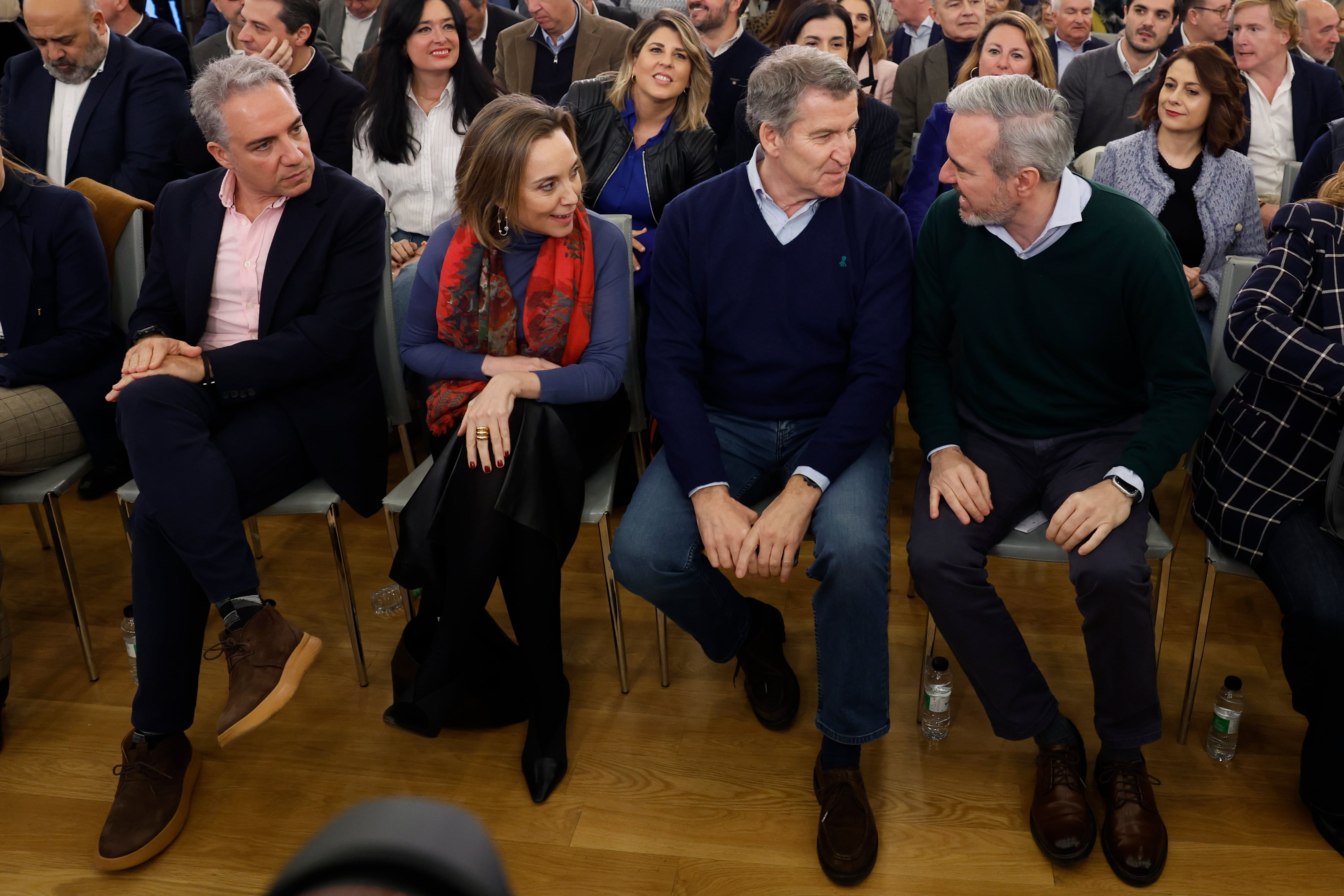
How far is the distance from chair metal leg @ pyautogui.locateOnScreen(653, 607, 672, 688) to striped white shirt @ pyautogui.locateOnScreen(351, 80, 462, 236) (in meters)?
1.44

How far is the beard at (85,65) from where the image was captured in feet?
10.7

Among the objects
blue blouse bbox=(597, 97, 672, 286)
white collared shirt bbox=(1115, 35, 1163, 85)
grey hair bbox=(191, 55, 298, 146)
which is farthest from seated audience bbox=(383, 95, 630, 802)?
white collared shirt bbox=(1115, 35, 1163, 85)

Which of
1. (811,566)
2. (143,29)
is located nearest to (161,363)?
(811,566)

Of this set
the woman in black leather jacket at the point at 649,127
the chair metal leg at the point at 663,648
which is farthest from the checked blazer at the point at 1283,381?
the woman in black leather jacket at the point at 649,127

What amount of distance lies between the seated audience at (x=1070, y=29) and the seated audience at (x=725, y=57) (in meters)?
1.33

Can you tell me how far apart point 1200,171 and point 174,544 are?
2667 millimetres

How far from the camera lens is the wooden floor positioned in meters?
1.73

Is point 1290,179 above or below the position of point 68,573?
above

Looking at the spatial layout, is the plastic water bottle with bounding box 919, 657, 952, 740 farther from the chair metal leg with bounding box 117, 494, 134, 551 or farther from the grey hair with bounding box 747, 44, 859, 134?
the chair metal leg with bounding box 117, 494, 134, 551

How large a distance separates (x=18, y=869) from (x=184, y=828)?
263mm

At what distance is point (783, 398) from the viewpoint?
2033mm

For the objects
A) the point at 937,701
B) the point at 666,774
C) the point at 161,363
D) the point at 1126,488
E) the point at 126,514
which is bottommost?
the point at 666,774

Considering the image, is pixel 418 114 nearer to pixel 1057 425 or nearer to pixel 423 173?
pixel 423 173

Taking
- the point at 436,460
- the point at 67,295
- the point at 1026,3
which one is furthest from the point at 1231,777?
the point at 1026,3
